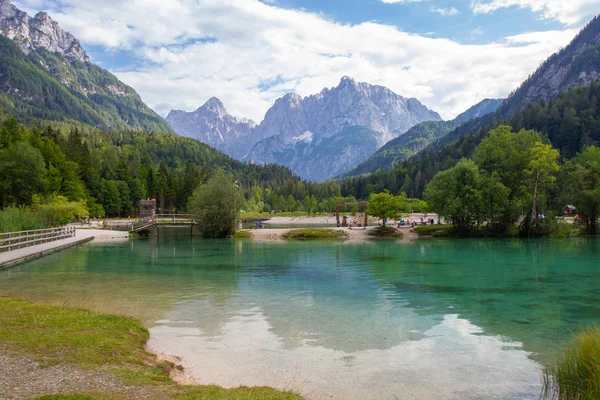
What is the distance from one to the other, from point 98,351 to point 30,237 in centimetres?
4344

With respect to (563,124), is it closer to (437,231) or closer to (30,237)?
(437,231)

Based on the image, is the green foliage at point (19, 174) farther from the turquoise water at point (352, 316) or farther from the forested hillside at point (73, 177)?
the turquoise water at point (352, 316)

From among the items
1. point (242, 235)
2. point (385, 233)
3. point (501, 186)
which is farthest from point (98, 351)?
point (385, 233)

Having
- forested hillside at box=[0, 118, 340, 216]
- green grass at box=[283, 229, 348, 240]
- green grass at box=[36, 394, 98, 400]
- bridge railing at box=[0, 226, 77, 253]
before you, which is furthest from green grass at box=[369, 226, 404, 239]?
green grass at box=[36, 394, 98, 400]

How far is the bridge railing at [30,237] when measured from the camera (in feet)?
127

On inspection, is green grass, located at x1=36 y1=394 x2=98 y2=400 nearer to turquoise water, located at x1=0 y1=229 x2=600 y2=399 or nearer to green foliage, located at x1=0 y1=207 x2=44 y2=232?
turquoise water, located at x1=0 y1=229 x2=600 y2=399

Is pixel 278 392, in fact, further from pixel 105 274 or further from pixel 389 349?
pixel 105 274

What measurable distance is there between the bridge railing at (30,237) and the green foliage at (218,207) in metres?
20.3

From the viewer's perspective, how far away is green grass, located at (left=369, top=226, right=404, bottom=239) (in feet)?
240

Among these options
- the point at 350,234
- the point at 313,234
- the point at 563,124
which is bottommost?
the point at 350,234

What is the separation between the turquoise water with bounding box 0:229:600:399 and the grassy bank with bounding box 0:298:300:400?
117cm

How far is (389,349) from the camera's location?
13.2 metres

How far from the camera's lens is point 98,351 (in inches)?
418

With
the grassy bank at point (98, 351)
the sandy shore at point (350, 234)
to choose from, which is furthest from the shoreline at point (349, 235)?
the grassy bank at point (98, 351)
